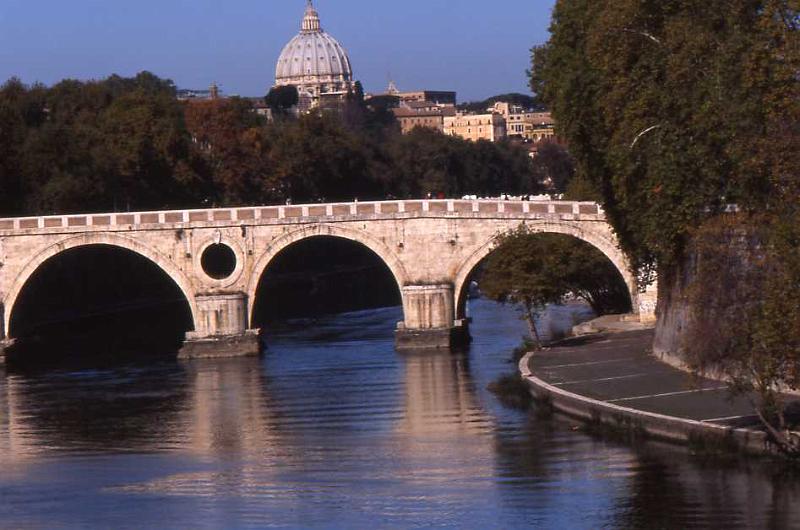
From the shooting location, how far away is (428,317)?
180ft

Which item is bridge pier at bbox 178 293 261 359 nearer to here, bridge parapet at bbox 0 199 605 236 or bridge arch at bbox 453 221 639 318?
bridge parapet at bbox 0 199 605 236

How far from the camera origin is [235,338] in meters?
56.3

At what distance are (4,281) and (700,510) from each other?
124ft

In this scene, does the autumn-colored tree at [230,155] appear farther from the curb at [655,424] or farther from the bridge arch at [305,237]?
the curb at [655,424]

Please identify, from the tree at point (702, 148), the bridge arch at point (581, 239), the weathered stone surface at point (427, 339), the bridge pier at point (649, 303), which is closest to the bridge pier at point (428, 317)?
the weathered stone surface at point (427, 339)

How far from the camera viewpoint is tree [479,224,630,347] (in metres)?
49.4

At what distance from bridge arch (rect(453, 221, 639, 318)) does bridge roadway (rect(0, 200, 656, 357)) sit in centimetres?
3

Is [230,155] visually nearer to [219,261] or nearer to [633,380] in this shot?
[219,261]

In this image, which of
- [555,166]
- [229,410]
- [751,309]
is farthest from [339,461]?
[555,166]

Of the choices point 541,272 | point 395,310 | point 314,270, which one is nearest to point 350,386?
point 541,272

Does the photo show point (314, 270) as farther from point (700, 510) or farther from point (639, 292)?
point (700, 510)

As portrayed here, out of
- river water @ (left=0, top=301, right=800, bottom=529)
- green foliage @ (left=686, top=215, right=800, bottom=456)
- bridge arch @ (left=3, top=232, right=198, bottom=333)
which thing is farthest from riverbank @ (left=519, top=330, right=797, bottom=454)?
bridge arch @ (left=3, top=232, right=198, bottom=333)

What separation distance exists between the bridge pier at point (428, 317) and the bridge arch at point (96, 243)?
7396mm

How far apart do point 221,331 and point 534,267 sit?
1208 centimetres
